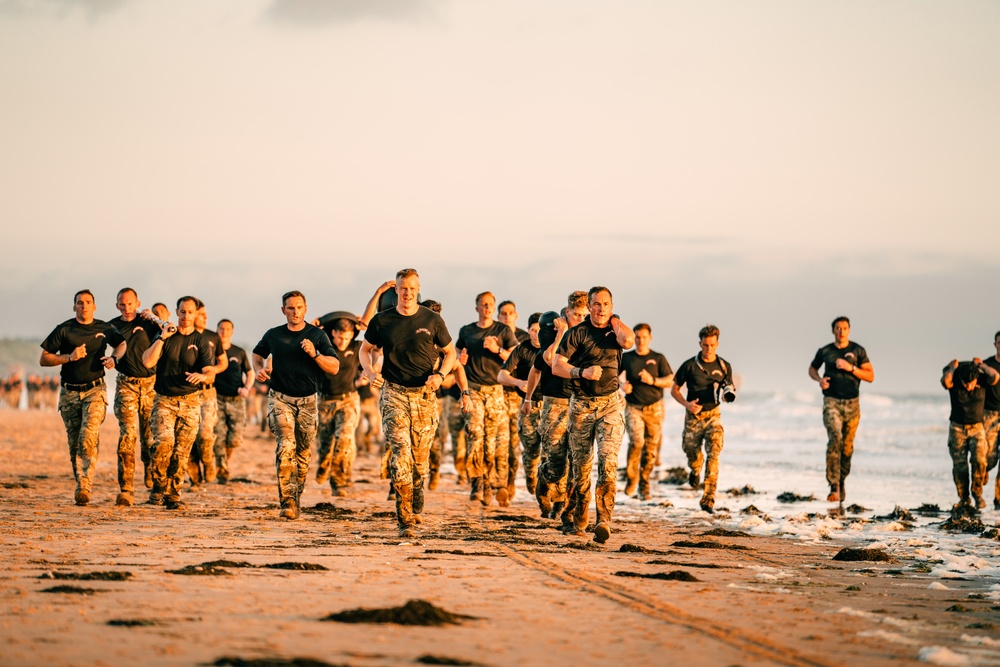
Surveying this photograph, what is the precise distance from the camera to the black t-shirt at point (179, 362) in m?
14.4

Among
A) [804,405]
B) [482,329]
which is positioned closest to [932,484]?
[482,329]

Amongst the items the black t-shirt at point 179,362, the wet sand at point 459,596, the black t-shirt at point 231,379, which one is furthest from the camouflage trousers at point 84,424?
the black t-shirt at point 231,379

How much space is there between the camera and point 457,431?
19281mm

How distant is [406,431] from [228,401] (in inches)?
312

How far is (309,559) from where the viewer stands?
941 centimetres

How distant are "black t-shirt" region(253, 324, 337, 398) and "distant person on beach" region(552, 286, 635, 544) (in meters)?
2.69

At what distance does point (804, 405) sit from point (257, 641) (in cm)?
8023

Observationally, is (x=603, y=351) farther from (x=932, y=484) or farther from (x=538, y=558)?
(x=932, y=484)

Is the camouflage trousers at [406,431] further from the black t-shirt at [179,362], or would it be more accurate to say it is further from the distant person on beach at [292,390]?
the black t-shirt at [179,362]

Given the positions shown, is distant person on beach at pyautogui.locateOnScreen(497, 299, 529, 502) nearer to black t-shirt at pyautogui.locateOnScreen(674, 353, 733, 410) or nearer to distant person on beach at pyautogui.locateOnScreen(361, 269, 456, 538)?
black t-shirt at pyautogui.locateOnScreen(674, 353, 733, 410)

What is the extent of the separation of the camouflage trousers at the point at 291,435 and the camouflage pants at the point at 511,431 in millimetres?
3629

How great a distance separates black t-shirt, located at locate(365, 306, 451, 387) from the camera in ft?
37.3

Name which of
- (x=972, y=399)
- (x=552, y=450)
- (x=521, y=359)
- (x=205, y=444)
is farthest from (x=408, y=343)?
(x=972, y=399)

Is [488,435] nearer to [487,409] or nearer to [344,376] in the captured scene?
[487,409]
